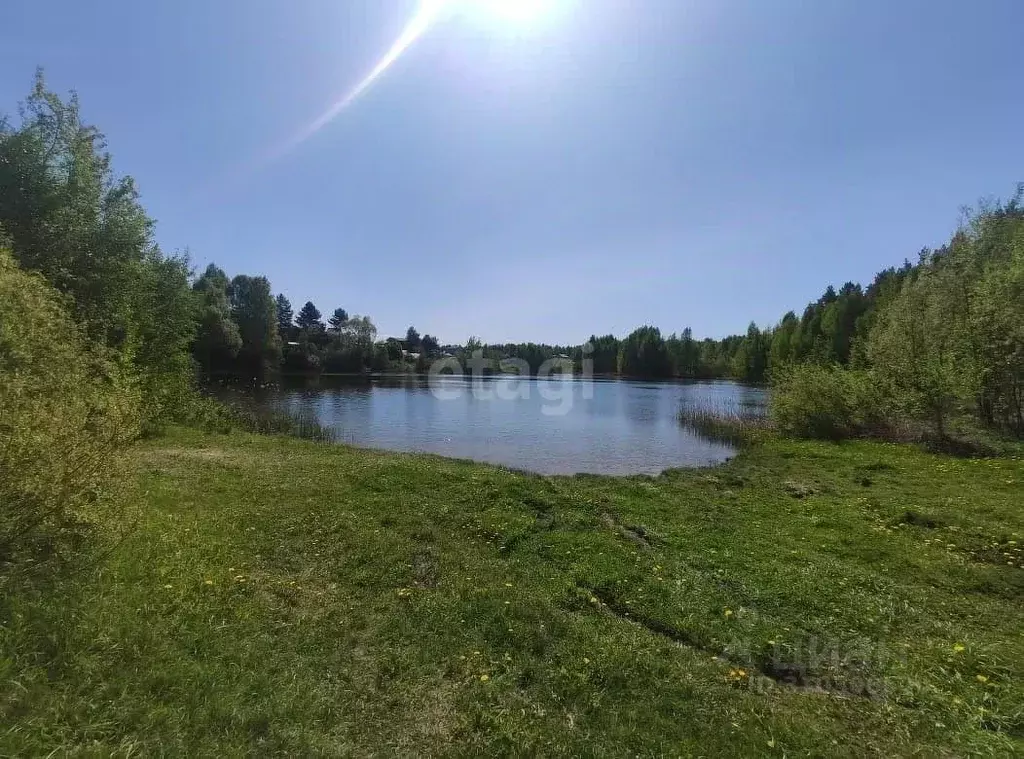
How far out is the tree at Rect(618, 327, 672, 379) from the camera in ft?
370

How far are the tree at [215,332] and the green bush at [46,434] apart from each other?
5742 cm

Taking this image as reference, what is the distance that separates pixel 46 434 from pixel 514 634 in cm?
520

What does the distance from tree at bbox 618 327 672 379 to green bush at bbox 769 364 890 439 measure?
8705 cm

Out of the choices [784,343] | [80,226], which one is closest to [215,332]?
[80,226]

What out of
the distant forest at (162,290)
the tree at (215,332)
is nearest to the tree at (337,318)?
the tree at (215,332)

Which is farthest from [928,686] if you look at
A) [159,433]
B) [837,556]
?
[159,433]

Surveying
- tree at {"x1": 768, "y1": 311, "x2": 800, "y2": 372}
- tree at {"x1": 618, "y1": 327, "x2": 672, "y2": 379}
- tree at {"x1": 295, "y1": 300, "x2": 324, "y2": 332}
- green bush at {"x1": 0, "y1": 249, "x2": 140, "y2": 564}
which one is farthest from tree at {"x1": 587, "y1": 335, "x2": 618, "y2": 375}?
green bush at {"x1": 0, "y1": 249, "x2": 140, "y2": 564}

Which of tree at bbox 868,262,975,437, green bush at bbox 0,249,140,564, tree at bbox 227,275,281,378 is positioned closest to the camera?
green bush at bbox 0,249,140,564

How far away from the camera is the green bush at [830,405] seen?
904 inches

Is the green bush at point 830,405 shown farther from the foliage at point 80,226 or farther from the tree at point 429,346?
the tree at point 429,346

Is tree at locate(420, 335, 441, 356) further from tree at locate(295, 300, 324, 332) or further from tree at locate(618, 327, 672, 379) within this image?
tree at locate(618, 327, 672, 379)

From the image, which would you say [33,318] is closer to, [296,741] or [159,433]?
[296,741]

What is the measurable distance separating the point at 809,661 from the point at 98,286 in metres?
22.2

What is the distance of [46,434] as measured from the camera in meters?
4.58
